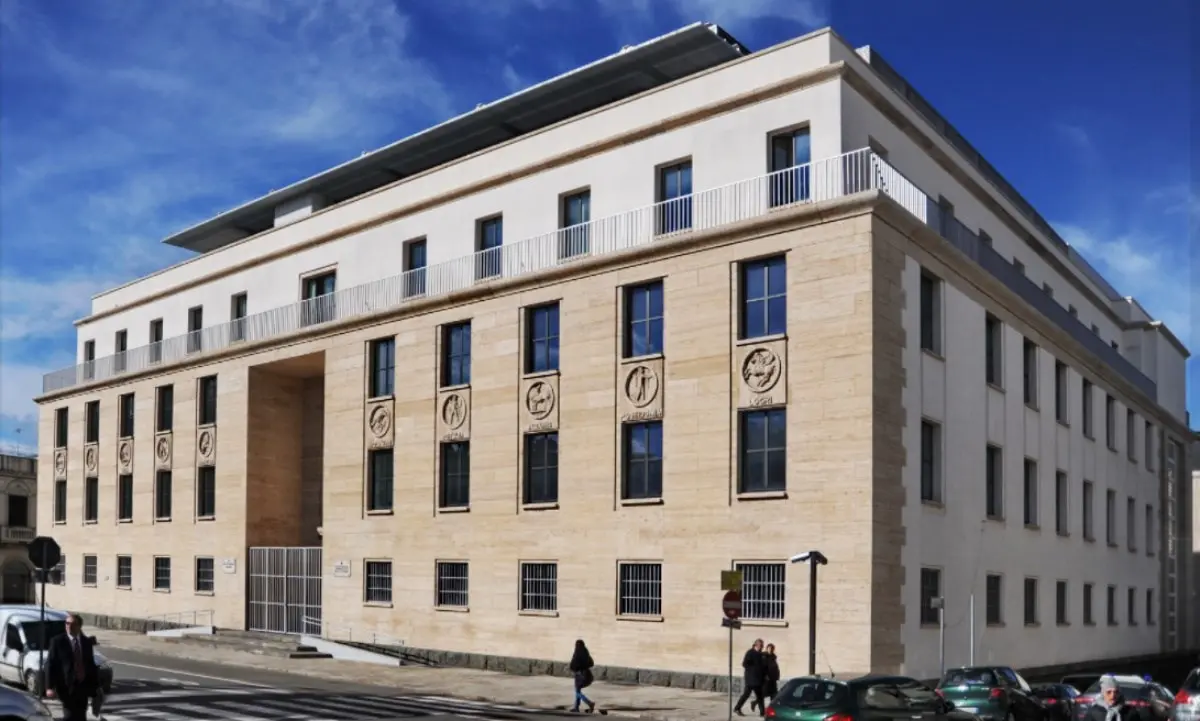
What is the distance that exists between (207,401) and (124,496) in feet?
25.1

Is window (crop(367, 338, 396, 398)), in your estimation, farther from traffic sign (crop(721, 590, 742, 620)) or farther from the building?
traffic sign (crop(721, 590, 742, 620))

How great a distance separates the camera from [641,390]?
32156 mm

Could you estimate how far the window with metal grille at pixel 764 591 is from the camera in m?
28.7

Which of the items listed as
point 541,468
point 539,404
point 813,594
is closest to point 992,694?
point 813,594

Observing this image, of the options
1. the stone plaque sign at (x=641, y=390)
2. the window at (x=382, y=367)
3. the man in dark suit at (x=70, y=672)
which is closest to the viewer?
the man in dark suit at (x=70, y=672)

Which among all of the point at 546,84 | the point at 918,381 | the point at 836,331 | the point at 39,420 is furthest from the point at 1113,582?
the point at 39,420

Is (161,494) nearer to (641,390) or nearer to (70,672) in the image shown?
(641,390)

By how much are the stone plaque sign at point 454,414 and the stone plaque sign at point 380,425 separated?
7.92 ft

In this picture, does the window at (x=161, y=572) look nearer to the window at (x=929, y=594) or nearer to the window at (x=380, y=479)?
the window at (x=380, y=479)

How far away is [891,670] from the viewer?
27516 mm

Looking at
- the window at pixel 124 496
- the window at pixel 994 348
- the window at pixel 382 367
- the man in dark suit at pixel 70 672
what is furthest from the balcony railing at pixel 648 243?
the man in dark suit at pixel 70 672

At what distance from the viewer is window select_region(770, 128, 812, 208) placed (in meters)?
30.2

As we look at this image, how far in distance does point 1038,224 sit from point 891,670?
83.6 feet

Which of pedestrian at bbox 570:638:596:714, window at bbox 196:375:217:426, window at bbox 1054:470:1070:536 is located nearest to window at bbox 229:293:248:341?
window at bbox 196:375:217:426
